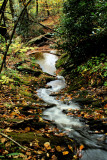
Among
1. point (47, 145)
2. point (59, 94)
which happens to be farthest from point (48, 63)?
point (47, 145)

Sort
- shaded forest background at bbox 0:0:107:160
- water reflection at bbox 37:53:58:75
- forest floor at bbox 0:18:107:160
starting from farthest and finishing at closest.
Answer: water reflection at bbox 37:53:58:75 < shaded forest background at bbox 0:0:107:160 < forest floor at bbox 0:18:107:160

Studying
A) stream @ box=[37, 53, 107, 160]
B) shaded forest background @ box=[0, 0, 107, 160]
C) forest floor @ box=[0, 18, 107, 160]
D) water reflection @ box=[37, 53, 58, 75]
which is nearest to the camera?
forest floor @ box=[0, 18, 107, 160]

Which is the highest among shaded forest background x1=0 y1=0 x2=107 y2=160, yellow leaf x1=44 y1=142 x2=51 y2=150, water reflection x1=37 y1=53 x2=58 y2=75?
water reflection x1=37 y1=53 x2=58 y2=75

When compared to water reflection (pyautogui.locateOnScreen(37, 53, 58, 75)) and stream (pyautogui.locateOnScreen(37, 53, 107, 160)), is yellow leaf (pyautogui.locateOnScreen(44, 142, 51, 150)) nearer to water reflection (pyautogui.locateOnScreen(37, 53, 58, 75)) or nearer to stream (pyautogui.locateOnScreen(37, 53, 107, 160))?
stream (pyautogui.locateOnScreen(37, 53, 107, 160))

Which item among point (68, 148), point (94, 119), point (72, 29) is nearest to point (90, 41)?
point (72, 29)

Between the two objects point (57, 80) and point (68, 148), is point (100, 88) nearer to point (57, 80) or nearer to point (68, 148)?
point (68, 148)

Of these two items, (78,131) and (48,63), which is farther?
(48,63)

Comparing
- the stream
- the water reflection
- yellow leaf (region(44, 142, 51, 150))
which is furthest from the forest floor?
the water reflection

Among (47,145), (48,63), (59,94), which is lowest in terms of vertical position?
(47,145)

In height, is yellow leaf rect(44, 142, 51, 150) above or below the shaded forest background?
below

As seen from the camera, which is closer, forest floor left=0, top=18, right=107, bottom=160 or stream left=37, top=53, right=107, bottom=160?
forest floor left=0, top=18, right=107, bottom=160

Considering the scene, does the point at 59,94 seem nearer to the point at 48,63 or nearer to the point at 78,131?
the point at 78,131

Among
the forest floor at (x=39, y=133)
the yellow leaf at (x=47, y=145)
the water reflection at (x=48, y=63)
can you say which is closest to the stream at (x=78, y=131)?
the forest floor at (x=39, y=133)

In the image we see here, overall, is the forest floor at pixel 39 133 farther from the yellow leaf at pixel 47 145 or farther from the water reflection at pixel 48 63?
the water reflection at pixel 48 63
